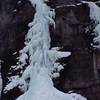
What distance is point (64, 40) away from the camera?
29.6ft

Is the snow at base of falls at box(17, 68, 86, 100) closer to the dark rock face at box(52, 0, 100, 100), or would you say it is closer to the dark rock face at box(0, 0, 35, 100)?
the dark rock face at box(52, 0, 100, 100)

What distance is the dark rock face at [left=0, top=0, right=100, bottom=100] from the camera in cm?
877

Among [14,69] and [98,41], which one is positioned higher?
[98,41]

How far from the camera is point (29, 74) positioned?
8.60 meters

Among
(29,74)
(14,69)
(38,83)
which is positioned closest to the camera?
(38,83)

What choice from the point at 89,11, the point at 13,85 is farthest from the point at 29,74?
the point at 89,11

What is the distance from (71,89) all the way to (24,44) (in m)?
1.57

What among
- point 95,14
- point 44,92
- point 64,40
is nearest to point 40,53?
point 64,40

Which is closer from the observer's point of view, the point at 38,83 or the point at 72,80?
the point at 38,83

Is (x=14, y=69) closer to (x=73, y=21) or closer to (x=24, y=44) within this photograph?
(x=24, y=44)

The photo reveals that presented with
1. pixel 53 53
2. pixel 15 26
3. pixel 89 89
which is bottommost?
pixel 89 89

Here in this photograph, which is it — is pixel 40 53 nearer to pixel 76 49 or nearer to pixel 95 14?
pixel 76 49

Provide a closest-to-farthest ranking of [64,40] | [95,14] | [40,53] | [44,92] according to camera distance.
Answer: [44,92] < [40,53] < [64,40] < [95,14]

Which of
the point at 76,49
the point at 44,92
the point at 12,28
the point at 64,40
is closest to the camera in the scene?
the point at 44,92
